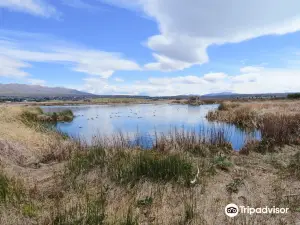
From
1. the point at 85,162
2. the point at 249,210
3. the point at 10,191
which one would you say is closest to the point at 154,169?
the point at 85,162

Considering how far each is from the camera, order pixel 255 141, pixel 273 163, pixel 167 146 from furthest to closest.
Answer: pixel 255 141, pixel 167 146, pixel 273 163

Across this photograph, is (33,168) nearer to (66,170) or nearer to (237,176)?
(66,170)

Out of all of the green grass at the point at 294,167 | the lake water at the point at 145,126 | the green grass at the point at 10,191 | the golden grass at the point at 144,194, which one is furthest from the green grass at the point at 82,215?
the lake water at the point at 145,126

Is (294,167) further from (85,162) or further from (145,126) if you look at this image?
(145,126)

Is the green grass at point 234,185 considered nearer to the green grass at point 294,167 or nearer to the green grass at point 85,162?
the green grass at point 294,167

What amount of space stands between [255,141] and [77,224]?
1013 centimetres

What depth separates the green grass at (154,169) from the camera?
7.77 meters

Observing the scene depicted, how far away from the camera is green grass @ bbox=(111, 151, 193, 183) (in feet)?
25.5

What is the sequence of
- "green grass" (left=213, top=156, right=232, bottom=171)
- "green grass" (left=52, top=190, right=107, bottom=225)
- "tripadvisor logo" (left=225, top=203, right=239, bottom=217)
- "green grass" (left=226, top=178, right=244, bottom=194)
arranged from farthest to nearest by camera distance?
1. "green grass" (left=213, top=156, right=232, bottom=171)
2. "green grass" (left=226, top=178, right=244, bottom=194)
3. "tripadvisor logo" (left=225, top=203, right=239, bottom=217)
4. "green grass" (left=52, top=190, right=107, bottom=225)

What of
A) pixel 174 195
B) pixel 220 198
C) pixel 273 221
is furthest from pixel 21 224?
pixel 273 221

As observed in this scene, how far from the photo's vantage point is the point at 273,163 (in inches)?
384

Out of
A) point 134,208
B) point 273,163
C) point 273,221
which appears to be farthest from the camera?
point 273,163

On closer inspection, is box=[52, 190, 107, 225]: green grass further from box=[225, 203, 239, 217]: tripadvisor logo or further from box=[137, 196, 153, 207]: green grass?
box=[225, 203, 239, 217]: tripadvisor logo

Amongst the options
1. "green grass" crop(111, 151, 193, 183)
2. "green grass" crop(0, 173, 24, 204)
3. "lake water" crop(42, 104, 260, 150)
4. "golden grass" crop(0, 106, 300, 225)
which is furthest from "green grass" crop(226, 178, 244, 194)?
"lake water" crop(42, 104, 260, 150)
